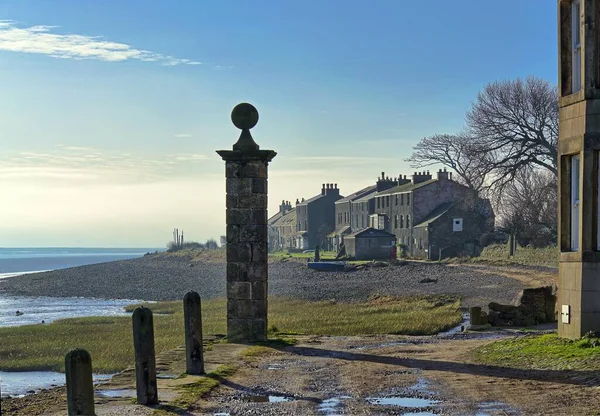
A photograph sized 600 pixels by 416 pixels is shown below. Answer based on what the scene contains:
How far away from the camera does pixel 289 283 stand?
55.1m

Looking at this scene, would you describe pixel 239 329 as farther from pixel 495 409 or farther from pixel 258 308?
pixel 495 409

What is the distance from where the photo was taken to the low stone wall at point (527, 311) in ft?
65.8

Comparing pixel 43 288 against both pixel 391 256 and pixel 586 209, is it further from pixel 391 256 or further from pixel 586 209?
pixel 586 209

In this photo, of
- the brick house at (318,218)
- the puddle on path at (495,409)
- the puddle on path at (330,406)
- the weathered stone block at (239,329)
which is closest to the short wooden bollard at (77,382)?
the puddle on path at (330,406)

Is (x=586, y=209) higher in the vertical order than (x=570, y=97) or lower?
lower

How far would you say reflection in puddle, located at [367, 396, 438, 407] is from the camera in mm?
10180

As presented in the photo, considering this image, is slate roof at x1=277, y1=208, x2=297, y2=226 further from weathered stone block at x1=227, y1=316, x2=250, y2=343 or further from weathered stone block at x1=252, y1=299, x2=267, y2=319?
weathered stone block at x1=252, y1=299, x2=267, y2=319

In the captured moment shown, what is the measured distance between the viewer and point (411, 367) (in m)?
13.3

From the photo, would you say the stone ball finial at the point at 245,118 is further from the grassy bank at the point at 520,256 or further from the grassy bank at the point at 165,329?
the grassy bank at the point at 520,256

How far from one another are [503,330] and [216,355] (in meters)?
7.38

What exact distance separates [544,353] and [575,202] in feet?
8.89

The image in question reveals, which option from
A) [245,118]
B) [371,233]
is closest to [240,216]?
[245,118]

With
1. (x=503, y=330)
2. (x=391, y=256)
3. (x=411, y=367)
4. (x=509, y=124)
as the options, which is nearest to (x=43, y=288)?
(x=391, y=256)

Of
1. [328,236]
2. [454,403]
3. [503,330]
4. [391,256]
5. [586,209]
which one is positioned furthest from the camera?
[328,236]
